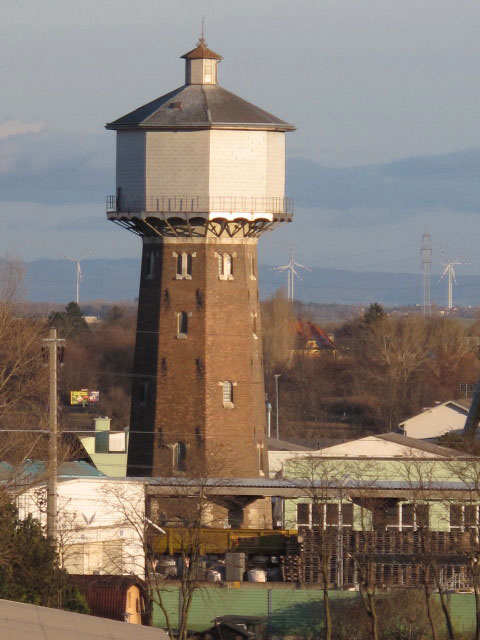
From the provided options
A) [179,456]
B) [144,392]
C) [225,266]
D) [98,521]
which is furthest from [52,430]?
[144,392]

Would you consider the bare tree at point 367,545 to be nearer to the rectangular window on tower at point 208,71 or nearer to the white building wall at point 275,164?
the white building wall at point 275,164

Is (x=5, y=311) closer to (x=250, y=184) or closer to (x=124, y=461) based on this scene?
(x=250, y=184)

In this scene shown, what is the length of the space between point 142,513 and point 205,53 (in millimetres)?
16783

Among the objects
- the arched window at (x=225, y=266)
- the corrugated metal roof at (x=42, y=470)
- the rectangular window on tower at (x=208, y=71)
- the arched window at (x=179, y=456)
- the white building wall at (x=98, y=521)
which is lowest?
the white building wall at (x=98, y=521)

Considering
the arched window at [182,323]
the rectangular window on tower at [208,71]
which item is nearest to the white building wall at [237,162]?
the rectangular window on tower at [208,71]

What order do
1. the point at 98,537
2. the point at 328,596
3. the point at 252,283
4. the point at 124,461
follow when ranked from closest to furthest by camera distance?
the point at 328,596 < the point at 98,537 < the point at 252,283 < the point at 124,461

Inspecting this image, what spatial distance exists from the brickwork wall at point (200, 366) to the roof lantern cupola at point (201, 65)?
5.10 meters

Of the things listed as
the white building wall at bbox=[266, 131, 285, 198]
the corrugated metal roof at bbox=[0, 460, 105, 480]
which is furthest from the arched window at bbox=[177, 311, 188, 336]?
the corrugated metal roof at bbox=[0, 460, 105, 480]

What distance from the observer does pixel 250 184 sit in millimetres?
58875

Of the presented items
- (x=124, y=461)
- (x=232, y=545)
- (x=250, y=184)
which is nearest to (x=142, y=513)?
(x=232, y=545)

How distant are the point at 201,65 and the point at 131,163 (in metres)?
3.67

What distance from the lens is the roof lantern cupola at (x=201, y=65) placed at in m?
59.4

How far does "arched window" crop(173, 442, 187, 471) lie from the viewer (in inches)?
2263

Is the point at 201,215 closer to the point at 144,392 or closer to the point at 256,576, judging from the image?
the point at 144,392
